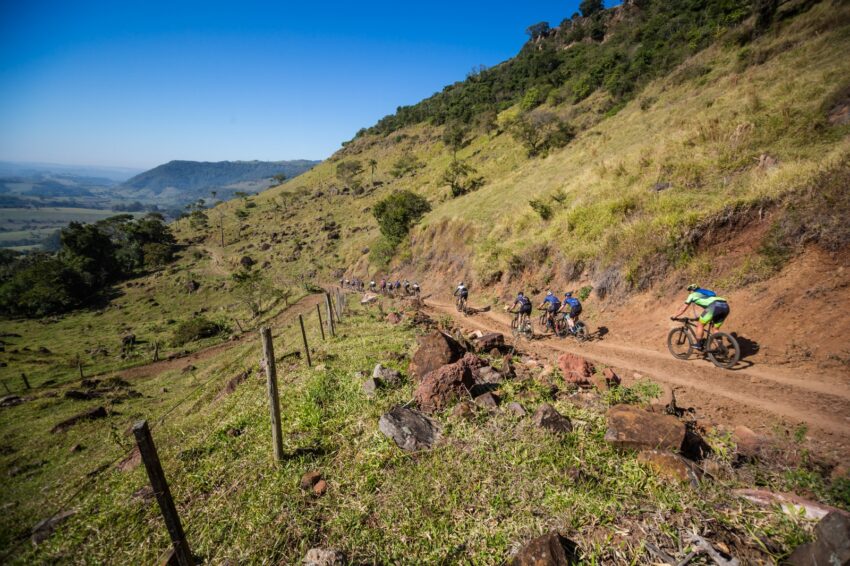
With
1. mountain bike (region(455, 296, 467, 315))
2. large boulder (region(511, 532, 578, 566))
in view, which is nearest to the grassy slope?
large boulder (region(511, 532, 578, 566))

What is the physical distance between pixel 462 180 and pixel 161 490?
48.7 meters

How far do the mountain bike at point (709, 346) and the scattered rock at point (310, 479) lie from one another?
993cm

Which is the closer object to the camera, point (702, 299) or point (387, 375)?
point (702, 299)

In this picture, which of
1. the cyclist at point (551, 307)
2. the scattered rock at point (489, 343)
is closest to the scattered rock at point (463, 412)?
the scattered rock at point (489, 343)

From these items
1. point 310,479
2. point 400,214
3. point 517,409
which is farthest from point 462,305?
point 400,214

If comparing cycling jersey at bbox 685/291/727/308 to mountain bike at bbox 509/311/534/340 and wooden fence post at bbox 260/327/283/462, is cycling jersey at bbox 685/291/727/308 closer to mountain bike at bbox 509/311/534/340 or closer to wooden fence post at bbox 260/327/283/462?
mountain bike at bbox 509/311/534/340

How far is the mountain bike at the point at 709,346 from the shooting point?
28.7ft

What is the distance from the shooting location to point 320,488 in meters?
5.66

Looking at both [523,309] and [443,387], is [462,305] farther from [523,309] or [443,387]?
[443,387]

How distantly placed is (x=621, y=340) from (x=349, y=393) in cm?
968

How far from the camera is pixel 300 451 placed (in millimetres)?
6750

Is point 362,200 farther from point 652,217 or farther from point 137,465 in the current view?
point 137,465

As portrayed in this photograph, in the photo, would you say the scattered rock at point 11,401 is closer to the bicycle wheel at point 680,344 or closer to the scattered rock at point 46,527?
the scattered rock at point 46,527

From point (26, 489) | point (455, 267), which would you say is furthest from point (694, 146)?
point (26, 489)
